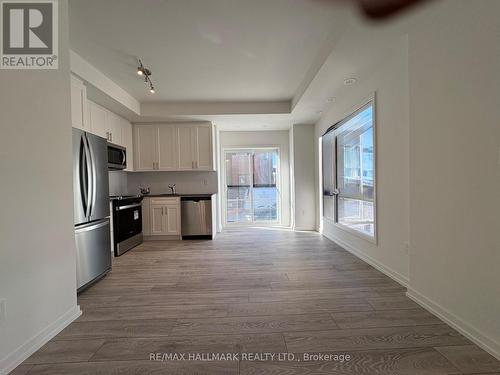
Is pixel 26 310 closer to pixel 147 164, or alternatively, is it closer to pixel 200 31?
pixel 200 31

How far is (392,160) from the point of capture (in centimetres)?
266

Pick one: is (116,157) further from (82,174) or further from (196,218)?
(82,174)

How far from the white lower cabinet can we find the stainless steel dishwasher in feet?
0.37

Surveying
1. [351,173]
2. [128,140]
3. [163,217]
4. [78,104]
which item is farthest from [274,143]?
[78,104]

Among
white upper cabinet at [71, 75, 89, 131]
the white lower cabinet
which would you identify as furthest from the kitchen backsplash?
white upper cabinet at [71, 75, 89, 131]

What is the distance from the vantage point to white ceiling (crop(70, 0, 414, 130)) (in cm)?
218

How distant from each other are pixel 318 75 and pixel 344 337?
272cm

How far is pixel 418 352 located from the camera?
1.54m

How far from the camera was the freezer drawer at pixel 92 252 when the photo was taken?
7.95 feet

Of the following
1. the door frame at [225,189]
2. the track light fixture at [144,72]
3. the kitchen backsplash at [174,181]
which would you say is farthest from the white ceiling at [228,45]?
the door frame at [225,189]

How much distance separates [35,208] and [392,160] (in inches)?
122

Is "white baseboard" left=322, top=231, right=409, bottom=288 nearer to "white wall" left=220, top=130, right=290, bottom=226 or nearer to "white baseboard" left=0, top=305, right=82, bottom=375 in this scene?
"white wall" left=220, top=130, right=290, bottom=226

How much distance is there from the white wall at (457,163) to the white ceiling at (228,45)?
0.46 m

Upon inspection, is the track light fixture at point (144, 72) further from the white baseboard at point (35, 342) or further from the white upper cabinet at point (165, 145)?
the white baseboard at point (35, 342)
